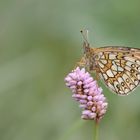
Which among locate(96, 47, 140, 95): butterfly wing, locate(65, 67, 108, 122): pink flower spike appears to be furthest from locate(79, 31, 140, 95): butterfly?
locate(65, 67, 108, 122): pink flower spike

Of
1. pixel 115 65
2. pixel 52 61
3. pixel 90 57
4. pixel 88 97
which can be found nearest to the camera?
pixel 88 97

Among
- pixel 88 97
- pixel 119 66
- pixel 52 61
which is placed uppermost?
pixel 52 61

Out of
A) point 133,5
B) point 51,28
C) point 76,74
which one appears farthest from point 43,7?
point 76,74

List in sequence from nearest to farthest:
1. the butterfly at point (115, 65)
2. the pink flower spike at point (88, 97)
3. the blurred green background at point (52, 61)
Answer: the pink flower spike at point (88, 97)
the butterfly at point (115, 65)
the blurred green background at point (52, 61)

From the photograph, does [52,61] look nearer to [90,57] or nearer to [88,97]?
[90,57]

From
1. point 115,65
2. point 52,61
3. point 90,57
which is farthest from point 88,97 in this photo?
point 52,61

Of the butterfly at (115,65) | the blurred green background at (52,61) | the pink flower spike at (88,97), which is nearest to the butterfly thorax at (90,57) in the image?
the butterfly at (115,65)

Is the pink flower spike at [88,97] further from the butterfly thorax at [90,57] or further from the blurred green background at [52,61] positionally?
the blurred green background at [52,61]
